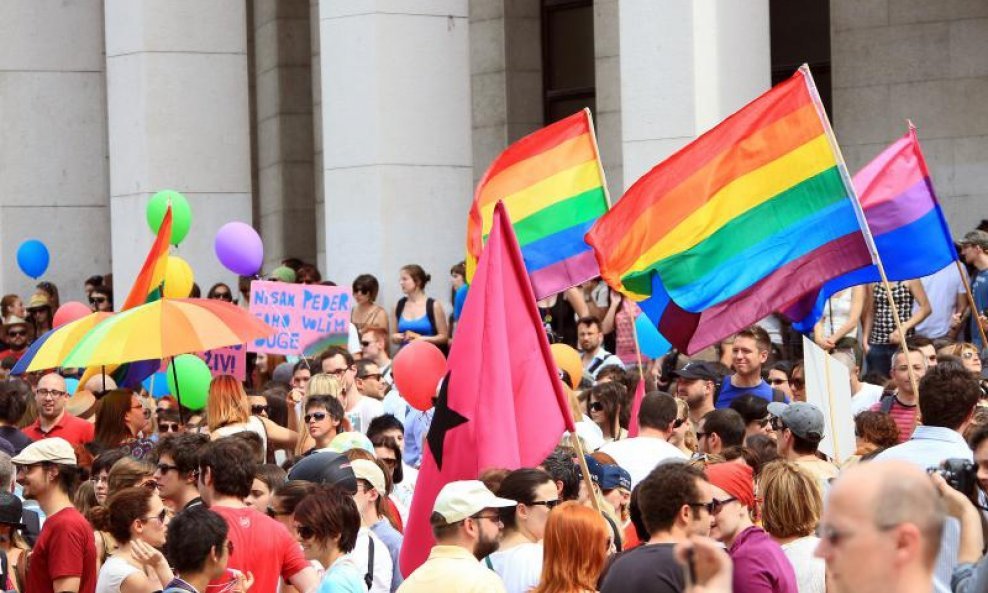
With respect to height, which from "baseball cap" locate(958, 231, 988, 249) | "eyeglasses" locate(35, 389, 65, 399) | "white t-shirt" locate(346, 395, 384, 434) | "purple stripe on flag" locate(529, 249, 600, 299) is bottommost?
"white t-shirt" locate(346, 395, 384, 434)

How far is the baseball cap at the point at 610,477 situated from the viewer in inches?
348

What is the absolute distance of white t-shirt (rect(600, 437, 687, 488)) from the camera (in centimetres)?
962

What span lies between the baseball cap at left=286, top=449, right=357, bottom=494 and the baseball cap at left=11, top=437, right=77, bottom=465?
3.77 ft

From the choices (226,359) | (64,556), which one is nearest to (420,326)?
(226,359)

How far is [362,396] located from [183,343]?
1587mm

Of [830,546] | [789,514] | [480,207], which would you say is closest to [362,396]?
[480,207]

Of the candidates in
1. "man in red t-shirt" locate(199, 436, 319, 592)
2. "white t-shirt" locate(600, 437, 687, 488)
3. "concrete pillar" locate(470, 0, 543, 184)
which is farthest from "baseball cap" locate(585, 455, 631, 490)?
"concrete pillar" locate(470, 0, 543, 184)

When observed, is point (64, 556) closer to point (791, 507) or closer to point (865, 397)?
point (791, 507)

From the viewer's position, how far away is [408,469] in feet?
36.5

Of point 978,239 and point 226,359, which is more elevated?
point 978,239

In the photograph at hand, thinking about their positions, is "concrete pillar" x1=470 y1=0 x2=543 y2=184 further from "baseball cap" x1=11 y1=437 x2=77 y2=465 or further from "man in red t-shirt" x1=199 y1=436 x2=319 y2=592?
"man in red t-shirt" x1=199 y1=436 x2=319 y2=592

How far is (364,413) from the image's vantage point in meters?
12.8

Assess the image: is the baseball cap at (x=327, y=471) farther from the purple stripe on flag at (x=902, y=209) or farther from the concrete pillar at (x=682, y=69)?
the concrete pillar at (x=682, y=69)

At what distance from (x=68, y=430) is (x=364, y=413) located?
1.86 metres
